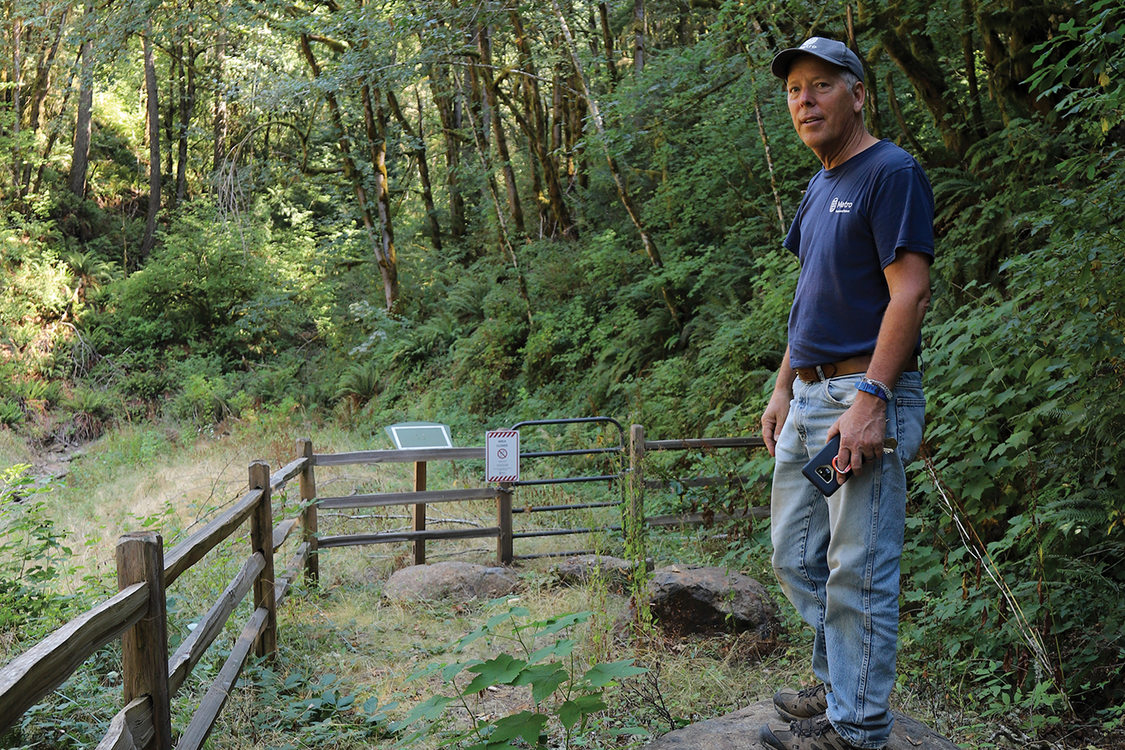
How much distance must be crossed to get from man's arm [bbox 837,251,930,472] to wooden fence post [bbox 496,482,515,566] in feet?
16.8

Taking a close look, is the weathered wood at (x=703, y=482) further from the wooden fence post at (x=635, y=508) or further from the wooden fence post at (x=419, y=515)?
the wooden fence post at (x=419, y=515)

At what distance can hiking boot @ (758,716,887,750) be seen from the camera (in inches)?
96.6

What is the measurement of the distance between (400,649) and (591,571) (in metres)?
1.44

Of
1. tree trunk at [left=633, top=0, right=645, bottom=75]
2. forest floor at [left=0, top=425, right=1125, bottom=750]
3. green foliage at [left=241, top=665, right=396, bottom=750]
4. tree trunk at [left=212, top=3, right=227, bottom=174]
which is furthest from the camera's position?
tree trunk at [left=212, top=3, right=227, bottom=174]

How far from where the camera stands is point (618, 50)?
17.3 meters

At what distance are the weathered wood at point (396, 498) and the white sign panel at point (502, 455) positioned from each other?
267mm

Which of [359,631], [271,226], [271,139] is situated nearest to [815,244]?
[359,631]

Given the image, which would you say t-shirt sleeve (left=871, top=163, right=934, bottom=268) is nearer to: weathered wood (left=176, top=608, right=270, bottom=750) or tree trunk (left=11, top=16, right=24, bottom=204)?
weathered wood (left=176, top=608, right=270, bottom=750)

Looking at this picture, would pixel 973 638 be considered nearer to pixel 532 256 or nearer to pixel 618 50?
pixel 532 256

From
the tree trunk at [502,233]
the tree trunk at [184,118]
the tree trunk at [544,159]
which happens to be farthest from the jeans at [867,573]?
the tree trunk at [184,118]

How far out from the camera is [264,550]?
4.86 meters

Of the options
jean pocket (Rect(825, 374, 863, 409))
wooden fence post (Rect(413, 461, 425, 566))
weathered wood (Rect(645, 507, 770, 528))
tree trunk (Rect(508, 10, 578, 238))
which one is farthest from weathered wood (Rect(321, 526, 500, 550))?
tree trunk (Rect(508, 10, 578, 238))

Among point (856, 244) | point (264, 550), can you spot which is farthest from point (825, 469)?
point (264, 550)

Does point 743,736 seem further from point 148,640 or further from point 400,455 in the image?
point 400,455
